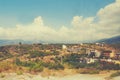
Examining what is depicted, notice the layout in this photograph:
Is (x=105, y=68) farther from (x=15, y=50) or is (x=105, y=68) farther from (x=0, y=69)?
(x=15, y=50)

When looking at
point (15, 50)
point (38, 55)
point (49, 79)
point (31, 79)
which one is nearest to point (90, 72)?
point (49, 79)

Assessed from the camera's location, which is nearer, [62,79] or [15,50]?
[62,79]

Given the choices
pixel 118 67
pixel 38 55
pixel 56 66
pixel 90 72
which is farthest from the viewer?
pixel 38 55

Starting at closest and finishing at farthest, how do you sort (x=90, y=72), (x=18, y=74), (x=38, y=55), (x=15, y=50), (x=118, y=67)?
(x=18, y=74) → (x=90, y=72) → (x=118, y=67) → (x=38, y=55) → (x=15, y=50)

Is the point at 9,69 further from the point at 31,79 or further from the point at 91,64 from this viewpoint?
the point at 91,64

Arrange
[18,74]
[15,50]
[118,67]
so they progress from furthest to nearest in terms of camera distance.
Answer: [15,50], [118,67], [18,74]

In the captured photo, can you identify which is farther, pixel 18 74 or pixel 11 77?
pixel 18 74

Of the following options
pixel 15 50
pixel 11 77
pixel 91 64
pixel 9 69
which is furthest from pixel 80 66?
pixel 15 50

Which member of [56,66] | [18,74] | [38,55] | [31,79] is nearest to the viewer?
[31,79]

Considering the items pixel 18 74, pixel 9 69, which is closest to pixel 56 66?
pixel 9 69
